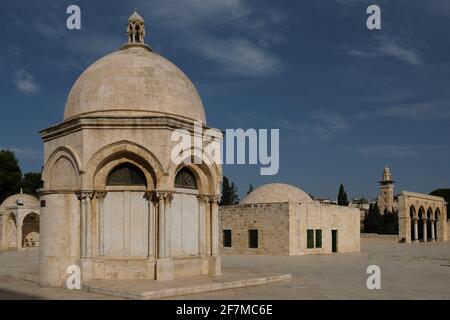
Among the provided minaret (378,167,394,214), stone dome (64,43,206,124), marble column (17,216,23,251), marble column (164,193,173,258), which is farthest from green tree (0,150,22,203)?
minaret (378,167,394,214)

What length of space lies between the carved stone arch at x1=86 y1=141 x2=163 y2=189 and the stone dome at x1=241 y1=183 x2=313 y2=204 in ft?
75.3

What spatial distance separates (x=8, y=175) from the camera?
5553cm

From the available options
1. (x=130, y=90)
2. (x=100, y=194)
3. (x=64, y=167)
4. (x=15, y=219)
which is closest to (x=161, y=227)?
(x=100, y=194)

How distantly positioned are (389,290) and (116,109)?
9480 millimetres

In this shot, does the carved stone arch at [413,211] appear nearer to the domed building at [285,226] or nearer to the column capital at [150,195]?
the domed building at [285,226]

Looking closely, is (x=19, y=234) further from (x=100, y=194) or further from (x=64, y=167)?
(x=100, y=194)

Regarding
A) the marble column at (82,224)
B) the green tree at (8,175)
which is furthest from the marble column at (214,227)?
the green tree at (8,175)

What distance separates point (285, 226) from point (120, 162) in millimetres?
18526

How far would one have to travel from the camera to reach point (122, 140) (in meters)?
14.4

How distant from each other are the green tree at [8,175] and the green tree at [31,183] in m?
2.26

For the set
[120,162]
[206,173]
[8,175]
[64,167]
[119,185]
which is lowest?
[119,185]

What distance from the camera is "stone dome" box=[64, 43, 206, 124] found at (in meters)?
15.4

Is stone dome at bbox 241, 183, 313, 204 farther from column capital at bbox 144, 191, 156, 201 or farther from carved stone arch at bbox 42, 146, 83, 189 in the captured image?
carved stone arch at bbox 42, 146, 83, 189
